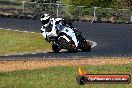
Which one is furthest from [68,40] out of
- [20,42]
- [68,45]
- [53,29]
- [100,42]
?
[20,42]

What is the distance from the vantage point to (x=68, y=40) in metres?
20.6

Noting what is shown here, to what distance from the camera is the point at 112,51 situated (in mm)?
21188

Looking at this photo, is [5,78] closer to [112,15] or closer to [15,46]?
[15,46]

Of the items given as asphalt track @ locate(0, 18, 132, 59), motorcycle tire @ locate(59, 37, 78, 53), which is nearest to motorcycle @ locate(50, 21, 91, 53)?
motorcycle tire @ locate(59, 37, 78, 53)

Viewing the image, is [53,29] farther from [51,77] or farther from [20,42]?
[51,77]

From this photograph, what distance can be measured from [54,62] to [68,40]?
3.61 metres

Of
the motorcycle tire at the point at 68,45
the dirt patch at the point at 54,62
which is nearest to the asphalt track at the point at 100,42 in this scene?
the motorcycle tire at the point at 68,45

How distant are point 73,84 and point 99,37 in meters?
16.7

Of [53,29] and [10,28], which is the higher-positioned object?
[53,29]

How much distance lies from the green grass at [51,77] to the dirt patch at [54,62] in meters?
1.18

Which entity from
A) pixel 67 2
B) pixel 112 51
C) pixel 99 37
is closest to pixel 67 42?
pixel 112 51

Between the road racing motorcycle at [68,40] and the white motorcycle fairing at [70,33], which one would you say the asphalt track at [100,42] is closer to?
the road racing motorcycle at [68,40]

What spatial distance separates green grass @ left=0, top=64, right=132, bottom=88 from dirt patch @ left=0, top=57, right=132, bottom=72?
46.4 inches

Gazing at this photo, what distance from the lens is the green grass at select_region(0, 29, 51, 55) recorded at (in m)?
23.2
